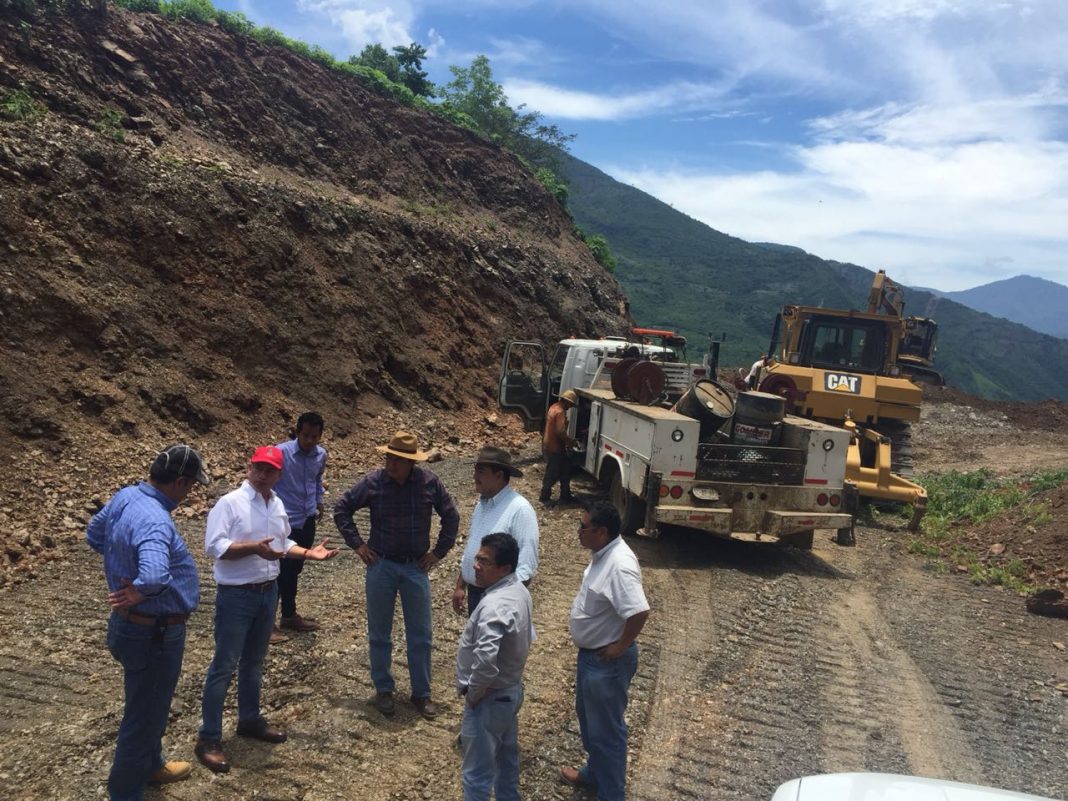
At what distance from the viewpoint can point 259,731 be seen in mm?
4207

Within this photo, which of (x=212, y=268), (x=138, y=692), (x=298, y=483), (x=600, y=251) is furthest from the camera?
(x=600, y=251)

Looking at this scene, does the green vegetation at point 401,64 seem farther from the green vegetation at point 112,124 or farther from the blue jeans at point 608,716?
the blue jeans at point 608,716

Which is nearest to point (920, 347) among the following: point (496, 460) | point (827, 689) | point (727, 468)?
point (727, 468)

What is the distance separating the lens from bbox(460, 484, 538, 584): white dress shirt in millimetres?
4098

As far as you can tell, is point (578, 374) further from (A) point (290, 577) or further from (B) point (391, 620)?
(B) point (391, 620)

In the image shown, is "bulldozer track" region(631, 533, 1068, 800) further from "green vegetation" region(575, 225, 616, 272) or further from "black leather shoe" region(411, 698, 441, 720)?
"green vegetation" region(575, 225, 616, 272)

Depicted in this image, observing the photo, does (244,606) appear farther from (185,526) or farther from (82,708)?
(185,526)

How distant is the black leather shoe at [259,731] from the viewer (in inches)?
165

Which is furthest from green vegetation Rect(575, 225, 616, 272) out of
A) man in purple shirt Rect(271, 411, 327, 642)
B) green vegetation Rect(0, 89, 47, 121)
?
man in purple shirt Rect(271, 411, 327, 642)

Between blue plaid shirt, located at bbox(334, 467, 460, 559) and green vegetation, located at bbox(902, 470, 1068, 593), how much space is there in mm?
6510

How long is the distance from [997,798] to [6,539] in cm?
773

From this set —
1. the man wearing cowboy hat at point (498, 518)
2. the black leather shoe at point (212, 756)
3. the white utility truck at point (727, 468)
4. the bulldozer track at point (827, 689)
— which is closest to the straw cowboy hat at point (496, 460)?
the man wearing cowboy hat at point (498, 518)

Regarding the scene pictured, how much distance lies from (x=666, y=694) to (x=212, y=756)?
2.83 meters

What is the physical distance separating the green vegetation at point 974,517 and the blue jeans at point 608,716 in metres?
6.22
